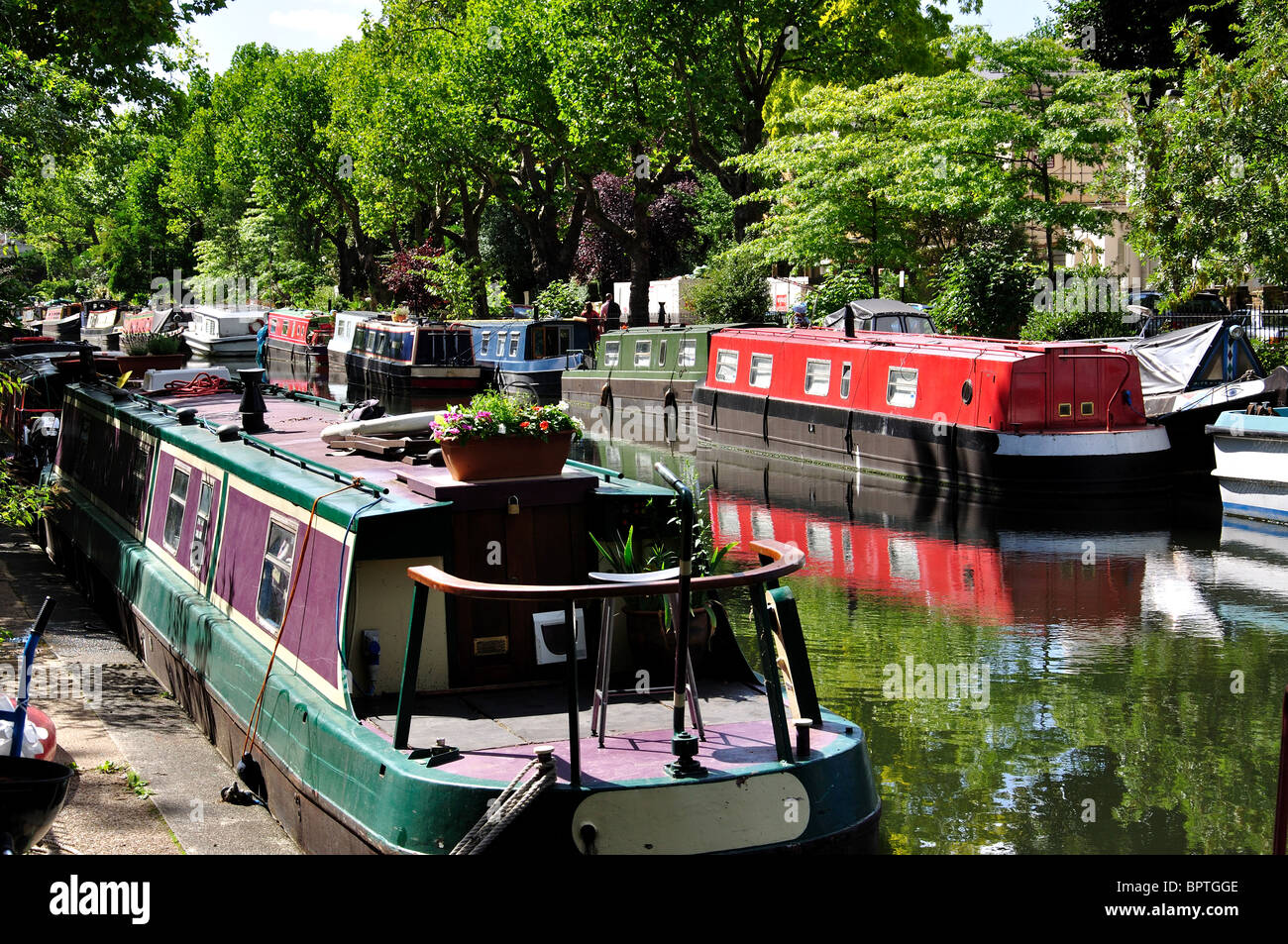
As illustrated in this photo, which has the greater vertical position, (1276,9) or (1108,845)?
(1276,9)

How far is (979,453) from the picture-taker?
70.5 feet

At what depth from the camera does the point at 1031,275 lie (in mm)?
29422

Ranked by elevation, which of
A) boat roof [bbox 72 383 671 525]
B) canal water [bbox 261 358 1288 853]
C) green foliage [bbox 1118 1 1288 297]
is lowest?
canal water [bbox 261 358 1288 853]

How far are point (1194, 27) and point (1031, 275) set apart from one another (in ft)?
18.8

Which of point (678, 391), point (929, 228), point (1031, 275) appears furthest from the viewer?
point (929, 228)

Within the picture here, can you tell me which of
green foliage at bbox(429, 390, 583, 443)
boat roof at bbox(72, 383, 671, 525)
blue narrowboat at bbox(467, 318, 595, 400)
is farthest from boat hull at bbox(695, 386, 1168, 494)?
green foliage at bbox(429, 390, 583, 443)

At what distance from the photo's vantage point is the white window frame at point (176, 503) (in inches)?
462

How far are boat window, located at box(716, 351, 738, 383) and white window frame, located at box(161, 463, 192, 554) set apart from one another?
17.8 metres

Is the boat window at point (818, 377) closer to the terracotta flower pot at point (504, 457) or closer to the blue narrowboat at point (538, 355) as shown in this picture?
the blue narrowboat at point (538, 355)

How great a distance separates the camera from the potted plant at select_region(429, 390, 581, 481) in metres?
8.09

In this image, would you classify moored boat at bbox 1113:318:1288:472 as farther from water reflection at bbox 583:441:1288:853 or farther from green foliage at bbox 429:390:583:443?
green foliage at bbox 429:390:583:443

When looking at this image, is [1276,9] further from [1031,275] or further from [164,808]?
[164,808]
